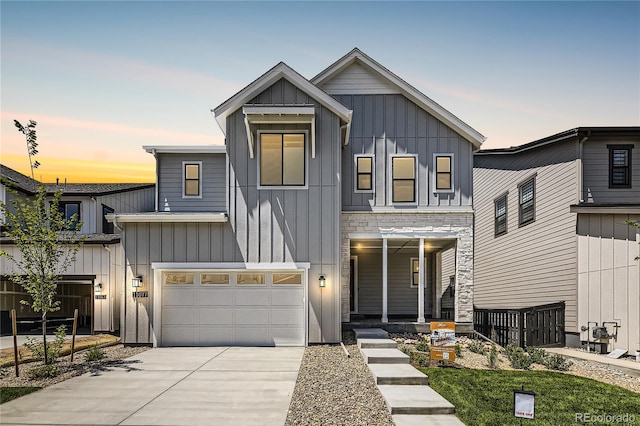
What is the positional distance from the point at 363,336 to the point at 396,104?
26.9ft

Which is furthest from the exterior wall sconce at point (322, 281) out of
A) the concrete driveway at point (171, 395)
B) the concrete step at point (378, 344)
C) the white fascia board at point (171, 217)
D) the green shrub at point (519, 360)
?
the green shrub at point (519, 360)

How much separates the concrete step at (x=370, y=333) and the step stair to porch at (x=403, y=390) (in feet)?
3.39

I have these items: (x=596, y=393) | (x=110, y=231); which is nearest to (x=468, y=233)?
(x=596, y=393)

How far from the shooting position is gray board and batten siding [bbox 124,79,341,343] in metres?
14.4

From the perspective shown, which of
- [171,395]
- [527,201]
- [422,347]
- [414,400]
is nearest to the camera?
[414,400]

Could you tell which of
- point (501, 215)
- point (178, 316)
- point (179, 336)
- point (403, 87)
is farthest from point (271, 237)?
point (501, 215)

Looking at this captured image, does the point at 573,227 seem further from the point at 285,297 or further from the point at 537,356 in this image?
the point at 285,297

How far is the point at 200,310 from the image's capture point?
47.7 ft

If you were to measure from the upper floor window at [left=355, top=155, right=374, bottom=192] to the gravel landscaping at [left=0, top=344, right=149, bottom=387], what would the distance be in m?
8.69

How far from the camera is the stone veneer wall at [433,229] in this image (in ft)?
54.4

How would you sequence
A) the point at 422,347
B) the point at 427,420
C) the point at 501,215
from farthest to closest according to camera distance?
the point at 501,215 → the point at 422,347 → the point at 427,420

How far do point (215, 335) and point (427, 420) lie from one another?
8642 mm

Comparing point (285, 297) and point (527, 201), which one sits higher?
point (527, 201)

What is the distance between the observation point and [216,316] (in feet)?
47.6
